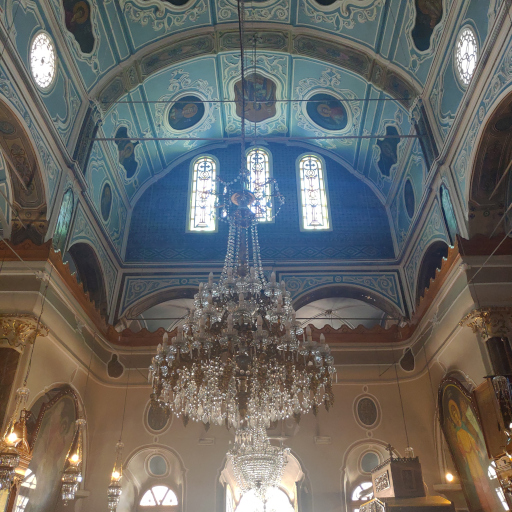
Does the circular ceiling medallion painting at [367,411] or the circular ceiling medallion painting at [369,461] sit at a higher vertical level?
the circular ceiling medallion painting at [367,411]

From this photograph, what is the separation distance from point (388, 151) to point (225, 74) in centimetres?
395

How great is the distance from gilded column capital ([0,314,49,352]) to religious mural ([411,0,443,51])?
7543 mm

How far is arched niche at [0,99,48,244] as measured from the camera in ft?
22.2

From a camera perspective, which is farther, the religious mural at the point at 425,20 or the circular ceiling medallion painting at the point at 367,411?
the circular ceiling medallion painting at the point at 367,411

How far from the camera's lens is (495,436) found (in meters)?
6.02

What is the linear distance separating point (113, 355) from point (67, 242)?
8.79 ft

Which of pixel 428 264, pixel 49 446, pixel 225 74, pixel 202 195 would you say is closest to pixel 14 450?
pixel 49 446

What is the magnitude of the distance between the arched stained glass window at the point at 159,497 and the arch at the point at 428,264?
6042mm

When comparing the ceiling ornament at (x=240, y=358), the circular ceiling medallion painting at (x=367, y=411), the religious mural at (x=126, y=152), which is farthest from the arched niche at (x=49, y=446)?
the circular ceiling medallion painting at (x=367, y=411)

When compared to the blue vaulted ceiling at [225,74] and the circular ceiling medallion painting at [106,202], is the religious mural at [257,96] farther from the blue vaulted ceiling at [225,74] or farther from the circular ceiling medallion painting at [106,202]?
the circular ceiling medallion painting at [106,202]

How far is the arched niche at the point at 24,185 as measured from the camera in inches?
266

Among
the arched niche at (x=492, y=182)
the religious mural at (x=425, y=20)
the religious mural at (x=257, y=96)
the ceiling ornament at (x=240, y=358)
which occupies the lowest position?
the ceiling ornament at (x=240, y=358)

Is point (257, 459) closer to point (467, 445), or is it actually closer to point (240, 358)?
point (240, 358)

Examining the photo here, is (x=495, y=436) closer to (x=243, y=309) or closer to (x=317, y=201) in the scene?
Answer: (x=243, y=309)
